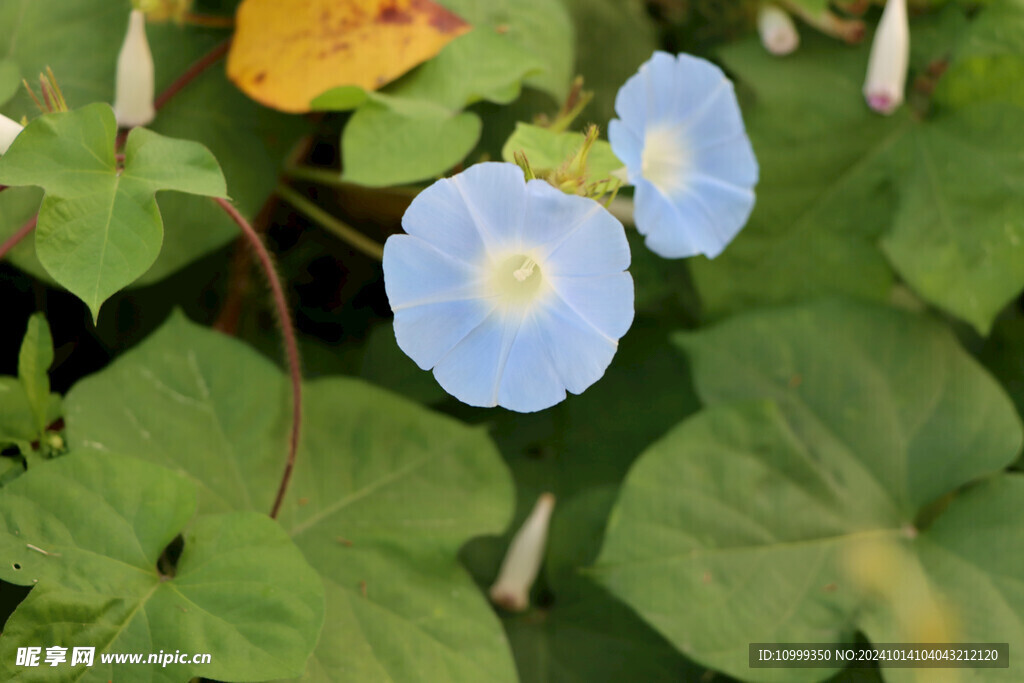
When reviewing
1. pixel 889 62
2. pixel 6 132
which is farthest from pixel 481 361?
pixel 889 62

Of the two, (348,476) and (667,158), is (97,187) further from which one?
(667,158)

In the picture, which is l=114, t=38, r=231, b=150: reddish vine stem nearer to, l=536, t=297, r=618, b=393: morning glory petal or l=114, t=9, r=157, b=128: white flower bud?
l=114, t=9, r=157, b=128: white flower bud

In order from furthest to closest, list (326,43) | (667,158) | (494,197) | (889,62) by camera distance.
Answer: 1. (889,62)
2. (326,43)
3. (667,158)
4. (494,197)

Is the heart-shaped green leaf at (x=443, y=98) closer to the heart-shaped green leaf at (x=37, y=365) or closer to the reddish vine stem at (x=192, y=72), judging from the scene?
the reddish vine stem at (x=192, y=72)

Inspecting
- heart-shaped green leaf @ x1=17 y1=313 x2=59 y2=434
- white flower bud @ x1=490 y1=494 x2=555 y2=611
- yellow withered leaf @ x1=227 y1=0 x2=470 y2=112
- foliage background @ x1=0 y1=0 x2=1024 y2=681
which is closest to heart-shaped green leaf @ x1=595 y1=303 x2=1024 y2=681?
foliage background @ x1=0 y1=0 x2=1024 y2=681

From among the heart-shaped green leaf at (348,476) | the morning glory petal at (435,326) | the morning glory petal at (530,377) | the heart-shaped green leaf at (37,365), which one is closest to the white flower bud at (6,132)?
the heart-shaped green leaf at (37,365)

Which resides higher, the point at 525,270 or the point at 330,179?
the point at 525,270
